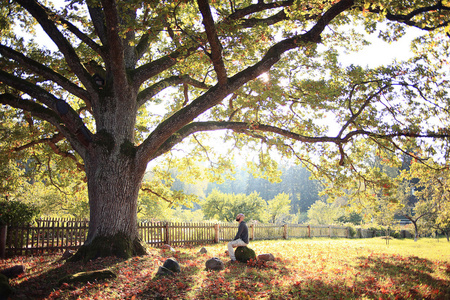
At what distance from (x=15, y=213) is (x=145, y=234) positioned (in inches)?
221

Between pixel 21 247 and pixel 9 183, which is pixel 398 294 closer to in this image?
pixel 21 247

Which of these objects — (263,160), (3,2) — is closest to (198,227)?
(263,160)

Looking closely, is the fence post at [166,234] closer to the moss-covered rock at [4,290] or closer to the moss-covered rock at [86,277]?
the moss-covered rock at [86,277]

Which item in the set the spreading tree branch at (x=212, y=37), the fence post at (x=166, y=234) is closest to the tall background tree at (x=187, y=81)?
the spreading tree branch at (x=212, y=37)

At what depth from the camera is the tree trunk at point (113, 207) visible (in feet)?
27.6

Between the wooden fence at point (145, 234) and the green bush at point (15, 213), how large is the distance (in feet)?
1.09

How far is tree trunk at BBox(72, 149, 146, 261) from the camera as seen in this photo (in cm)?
842

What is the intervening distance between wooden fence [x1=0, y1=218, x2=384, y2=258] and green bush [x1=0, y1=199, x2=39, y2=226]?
1.09 feet

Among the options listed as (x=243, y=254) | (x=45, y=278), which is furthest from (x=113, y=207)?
(x=243, y=254)

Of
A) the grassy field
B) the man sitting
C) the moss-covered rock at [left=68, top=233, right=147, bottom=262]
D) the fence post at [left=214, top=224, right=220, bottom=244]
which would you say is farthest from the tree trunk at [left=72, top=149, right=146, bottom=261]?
the fence post at [left=214, top=224, right=220, bottom=244]

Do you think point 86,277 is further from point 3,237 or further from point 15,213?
point 15,213

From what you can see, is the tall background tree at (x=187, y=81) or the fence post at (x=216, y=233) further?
the fence post at (x=216, y=233)

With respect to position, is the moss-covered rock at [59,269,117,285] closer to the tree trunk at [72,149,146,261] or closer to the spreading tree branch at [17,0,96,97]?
the tree trunk at [72,149,146,261]

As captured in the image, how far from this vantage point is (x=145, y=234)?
48.4 feet
